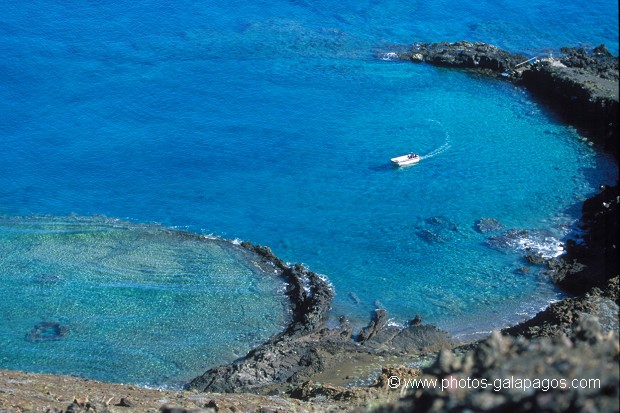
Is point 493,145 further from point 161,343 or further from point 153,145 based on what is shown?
point 161,343

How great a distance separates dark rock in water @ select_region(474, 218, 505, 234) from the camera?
151 feet

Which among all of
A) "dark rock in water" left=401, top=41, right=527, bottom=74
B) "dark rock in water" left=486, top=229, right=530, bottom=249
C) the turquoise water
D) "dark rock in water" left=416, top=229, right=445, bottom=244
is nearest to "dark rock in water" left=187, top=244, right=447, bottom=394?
the turquoise water

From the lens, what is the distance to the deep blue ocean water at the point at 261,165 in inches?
1587

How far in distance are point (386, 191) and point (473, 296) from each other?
11.6m

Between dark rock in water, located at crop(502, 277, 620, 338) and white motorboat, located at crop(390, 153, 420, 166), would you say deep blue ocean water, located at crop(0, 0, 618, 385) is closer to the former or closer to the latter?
white motorboat, located at crop(390, 153, 420, 166)

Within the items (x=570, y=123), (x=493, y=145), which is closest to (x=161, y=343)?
(x=493, y=145)

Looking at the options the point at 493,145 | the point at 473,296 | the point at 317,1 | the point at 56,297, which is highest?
the point at 317,1

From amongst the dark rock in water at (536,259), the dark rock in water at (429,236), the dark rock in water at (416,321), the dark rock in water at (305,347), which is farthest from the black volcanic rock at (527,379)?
the dark rock in water at (429,236)

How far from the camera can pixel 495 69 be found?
212ft

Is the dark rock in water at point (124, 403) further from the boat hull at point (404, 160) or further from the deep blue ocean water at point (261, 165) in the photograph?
the boat hull at point (404, 160)

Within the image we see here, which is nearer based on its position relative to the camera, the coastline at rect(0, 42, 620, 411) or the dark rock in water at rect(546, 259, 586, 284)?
the coastline at rect(0, 42, 620, 411)

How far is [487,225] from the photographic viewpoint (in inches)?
1828

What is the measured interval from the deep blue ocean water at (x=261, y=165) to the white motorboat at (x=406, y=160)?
0.60 metres

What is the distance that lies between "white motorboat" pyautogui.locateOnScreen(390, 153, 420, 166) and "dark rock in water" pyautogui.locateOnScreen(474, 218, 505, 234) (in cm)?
750
